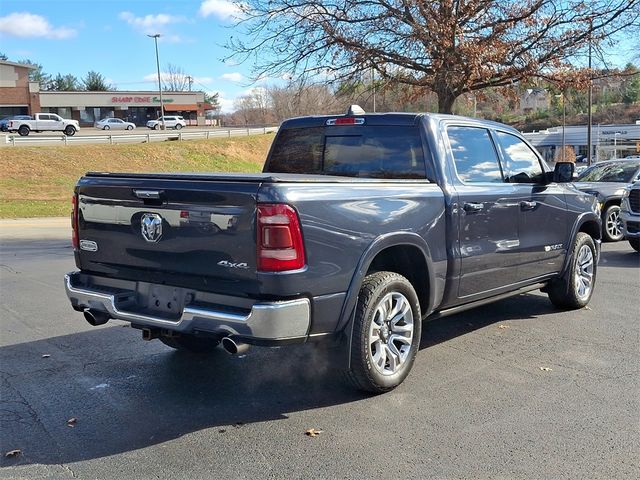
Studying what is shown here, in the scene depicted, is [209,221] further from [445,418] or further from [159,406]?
[445,418]

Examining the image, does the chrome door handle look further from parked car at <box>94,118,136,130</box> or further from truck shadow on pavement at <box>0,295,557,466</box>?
parked car at <box>94,118,136,130</box>

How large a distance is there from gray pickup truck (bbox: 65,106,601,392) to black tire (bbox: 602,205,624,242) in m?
7.86

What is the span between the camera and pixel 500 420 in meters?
4.11

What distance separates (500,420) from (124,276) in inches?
108

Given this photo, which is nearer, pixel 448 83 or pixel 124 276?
pixel 124 276

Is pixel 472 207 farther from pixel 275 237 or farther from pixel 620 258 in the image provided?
pixel 620 258

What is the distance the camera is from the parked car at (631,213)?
439 inches

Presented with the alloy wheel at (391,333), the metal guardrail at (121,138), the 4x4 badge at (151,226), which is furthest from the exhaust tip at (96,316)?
the metal guardrail at (121,138)

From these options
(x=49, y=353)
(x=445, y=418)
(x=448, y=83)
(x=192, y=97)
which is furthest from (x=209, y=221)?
(x=192, y=97)

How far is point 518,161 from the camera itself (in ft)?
20.3

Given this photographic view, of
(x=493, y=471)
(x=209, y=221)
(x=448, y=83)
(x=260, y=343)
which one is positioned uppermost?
(x=448, y=83)

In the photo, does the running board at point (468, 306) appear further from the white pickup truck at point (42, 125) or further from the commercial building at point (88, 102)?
the commercial building at point (88, 102)

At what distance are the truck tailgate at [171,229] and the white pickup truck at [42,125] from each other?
48592 mm

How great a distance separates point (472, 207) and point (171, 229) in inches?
98.0
